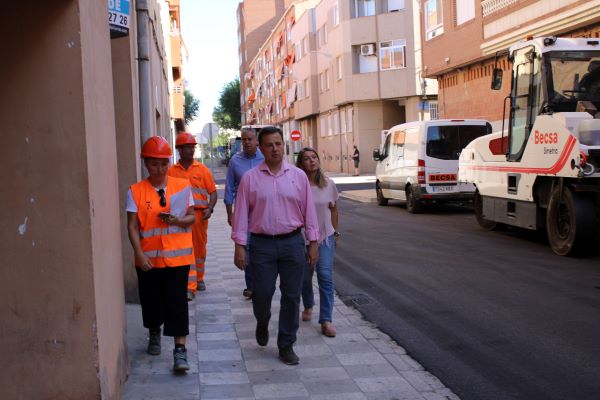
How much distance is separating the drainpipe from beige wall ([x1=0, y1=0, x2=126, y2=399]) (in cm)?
513

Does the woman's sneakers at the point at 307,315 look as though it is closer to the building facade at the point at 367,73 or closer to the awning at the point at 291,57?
the building facade at the point at 367,73

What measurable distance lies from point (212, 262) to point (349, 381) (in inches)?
256

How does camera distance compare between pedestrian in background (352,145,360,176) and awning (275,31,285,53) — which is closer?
pedestrian in background (352,145,360,176)

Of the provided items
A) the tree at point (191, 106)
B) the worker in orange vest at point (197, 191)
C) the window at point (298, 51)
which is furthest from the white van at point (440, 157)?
the tree at point (191, 106)

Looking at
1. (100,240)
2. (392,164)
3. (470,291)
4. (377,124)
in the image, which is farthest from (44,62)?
(377,124)

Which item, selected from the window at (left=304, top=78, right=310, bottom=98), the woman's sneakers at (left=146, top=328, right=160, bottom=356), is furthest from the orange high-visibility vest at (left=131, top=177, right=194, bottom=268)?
the window at (left=304, top=78, right=310, bottom=98)

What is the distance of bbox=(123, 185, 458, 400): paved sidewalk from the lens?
5117mm

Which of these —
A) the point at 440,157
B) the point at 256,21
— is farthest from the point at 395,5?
the point at 256,21

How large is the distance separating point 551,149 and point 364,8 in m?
33.9

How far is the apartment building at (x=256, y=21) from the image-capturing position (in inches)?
3772

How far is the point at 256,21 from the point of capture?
318 ft

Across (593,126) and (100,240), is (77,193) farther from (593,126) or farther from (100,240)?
(593,126)

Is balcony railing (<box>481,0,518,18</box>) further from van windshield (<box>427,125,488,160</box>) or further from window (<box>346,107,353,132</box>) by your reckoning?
window (<box>346,107,353,132</box>)

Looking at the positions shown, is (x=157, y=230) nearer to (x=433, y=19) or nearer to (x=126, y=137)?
(x=126, y=137)
